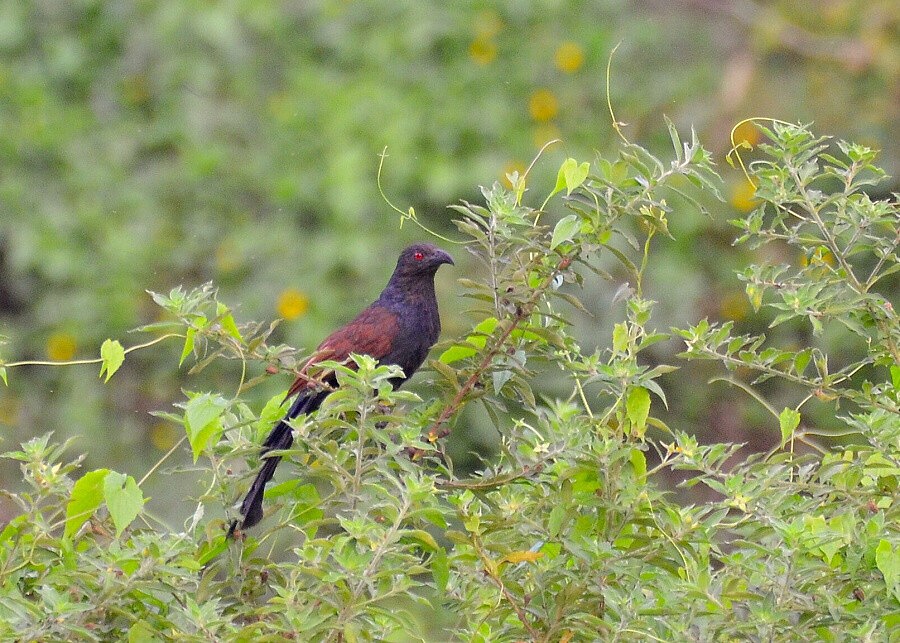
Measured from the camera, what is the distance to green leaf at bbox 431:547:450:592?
198 cm

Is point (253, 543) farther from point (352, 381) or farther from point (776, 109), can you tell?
point (776, 109)

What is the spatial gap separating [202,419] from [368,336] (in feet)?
5.40

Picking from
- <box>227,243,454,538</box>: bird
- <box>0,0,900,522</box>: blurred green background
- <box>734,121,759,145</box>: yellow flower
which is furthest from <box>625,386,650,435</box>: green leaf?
<box>734,121,759,145</box>: yellow flower

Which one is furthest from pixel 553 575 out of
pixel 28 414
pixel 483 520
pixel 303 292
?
pixel 28 414

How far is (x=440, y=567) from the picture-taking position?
199cm

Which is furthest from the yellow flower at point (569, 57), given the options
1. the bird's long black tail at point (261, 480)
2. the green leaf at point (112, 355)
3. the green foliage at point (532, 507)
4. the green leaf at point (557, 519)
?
the green leaf at point (557, 519)

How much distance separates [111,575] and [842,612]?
3.43ft

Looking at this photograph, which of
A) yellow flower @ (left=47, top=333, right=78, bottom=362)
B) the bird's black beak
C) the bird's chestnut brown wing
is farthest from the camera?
yellow flower @ (left=47, top=333, right=78, bottom=362)

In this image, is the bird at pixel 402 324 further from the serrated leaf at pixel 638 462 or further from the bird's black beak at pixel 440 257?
the serrated leaf at pixel 638 462

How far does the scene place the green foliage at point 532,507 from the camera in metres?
1.83

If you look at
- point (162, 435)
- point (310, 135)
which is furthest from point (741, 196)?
point (162, 435)

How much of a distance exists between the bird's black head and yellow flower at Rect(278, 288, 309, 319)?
5.41 feet

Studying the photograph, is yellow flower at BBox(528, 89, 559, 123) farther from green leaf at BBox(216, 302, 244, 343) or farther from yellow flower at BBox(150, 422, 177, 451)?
green leaf at BBox(216, 302, 244, 343)

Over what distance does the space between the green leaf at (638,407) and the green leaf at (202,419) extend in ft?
2.13
